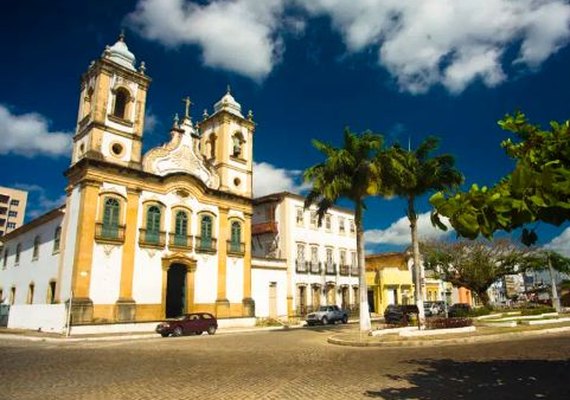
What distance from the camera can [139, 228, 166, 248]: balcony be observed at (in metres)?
28.3

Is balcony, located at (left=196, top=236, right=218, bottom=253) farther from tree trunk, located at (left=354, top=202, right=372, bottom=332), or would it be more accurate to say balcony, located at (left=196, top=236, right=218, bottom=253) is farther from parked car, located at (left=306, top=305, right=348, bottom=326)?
tree trunk, located at (left=354, top=202, right=372, bottom=332)

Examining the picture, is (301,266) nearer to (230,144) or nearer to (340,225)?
(340,225)

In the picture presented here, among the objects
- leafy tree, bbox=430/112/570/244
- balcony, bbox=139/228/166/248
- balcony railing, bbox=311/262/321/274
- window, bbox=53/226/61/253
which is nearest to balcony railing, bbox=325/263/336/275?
balcony railing, bbox=311/262/321/274

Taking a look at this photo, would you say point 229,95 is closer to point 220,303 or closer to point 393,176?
point 220,303

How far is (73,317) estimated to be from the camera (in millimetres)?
23984

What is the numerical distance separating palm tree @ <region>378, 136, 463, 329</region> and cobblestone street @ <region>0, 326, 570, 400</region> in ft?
29.0

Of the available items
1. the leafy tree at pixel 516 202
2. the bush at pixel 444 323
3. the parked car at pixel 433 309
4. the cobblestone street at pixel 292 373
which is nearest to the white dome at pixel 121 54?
the cobblestone street at pixel 292 373

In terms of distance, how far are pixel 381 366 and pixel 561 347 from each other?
7.61 metres

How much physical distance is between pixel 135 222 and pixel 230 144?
1104 centimetres

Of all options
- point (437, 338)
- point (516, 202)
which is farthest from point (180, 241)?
point (516, 202)

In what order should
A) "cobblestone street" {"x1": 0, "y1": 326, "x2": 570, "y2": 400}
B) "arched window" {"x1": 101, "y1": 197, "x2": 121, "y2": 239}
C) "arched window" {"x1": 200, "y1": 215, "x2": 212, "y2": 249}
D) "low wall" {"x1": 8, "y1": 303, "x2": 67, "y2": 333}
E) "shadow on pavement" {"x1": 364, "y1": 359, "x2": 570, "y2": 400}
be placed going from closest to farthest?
1. "shadow on pavement" {"x1": 364, "y1": 359, "x2": 570, "y2": 400}
2. "cobblestone street" {"x1": 0, "y1": 326, "x2": 570, "y2": 400}
3. "low wall" {"x1": 8, "y1": 303, "x2": 67, "y2": 333}
4. "arched window" {"x1": 101, "y1": 197, "x2": 121, "y2": 239}
5. "arched window" {"x1": 200, "y1": 215, "x2": 212, "y2": 249}

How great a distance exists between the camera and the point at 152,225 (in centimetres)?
2917

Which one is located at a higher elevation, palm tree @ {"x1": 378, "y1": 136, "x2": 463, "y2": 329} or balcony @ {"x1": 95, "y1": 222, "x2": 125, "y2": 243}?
palm tree @ {"x1": 378, "y1": 136, "x2": 463, "y2": 329}

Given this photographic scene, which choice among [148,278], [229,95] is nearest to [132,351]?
[148,278]
